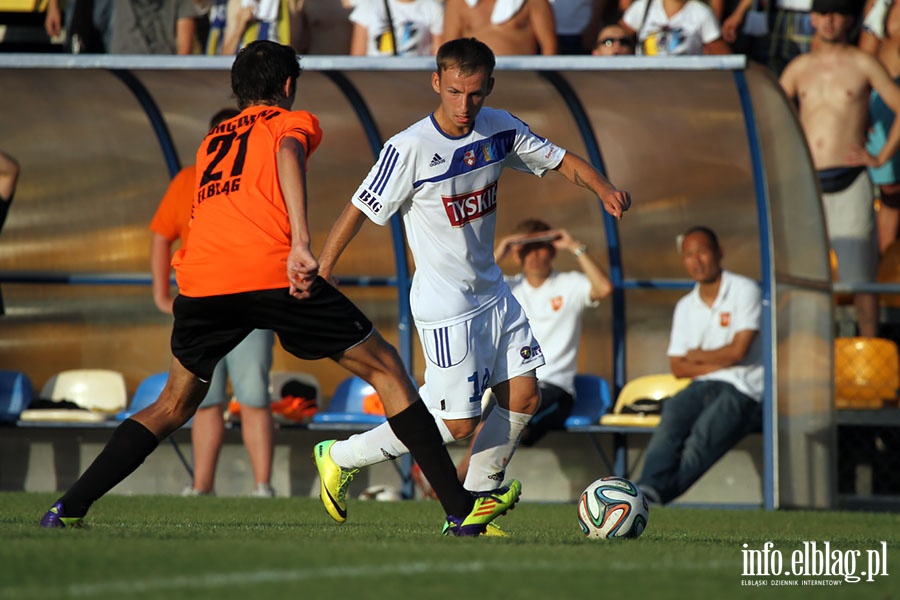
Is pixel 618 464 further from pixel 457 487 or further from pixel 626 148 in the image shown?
pixel 457 487

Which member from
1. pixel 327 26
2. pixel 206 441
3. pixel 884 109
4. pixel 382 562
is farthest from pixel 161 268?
pixel 884 109

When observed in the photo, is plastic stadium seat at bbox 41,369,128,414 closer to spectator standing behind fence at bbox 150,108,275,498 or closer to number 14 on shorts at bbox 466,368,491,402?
spectator standing behind fence at bbox 150,108,275,498

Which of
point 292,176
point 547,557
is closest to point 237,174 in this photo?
point 292,176

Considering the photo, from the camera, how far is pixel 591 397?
428 inches

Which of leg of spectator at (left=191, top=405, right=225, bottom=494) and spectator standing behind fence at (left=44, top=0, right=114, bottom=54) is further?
spectator standing behind fence at (left=44, top=0, right=114, bottom=54)

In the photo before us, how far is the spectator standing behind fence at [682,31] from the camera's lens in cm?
1125

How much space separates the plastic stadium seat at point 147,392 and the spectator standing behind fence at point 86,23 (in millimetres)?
3144

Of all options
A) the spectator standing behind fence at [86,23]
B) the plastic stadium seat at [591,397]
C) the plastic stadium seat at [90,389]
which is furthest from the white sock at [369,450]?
the spectator standing behind fence at [86,23]

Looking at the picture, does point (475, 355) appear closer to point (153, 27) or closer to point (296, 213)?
point (296, 213)

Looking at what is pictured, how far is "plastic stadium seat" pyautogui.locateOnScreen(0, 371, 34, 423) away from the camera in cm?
1102

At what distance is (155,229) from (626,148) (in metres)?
3.60

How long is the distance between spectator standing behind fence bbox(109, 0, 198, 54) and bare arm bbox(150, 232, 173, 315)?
9.32ft

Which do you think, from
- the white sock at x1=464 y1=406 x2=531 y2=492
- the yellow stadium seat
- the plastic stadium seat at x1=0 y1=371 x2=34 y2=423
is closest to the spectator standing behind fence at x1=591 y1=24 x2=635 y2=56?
the yellow stadium seat

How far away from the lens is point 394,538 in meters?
5.79
